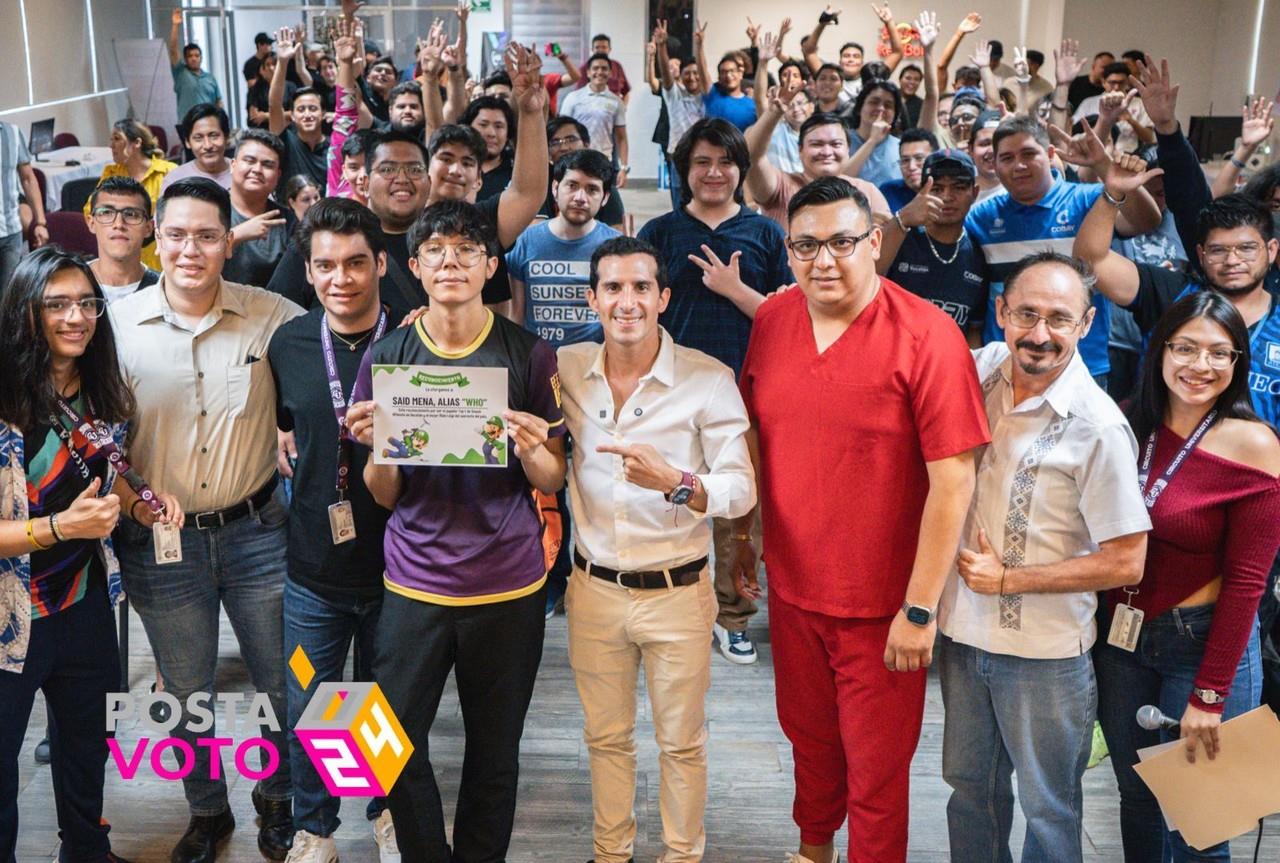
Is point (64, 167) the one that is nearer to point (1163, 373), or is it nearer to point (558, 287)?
point (558, 287)

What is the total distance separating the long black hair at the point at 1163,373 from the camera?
7.43ft

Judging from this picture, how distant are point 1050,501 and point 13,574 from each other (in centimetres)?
218

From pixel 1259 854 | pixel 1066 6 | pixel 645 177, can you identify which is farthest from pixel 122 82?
pixel 1259 854

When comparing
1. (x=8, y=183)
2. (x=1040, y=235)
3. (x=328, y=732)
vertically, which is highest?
(x=8, y=183)

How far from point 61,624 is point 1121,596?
2327mm

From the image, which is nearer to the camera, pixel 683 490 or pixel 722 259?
pixel 683 490


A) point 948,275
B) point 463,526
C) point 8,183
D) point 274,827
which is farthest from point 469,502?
point 8,183

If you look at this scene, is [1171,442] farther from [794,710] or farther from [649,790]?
[649,790]

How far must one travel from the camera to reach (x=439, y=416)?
231 centimetres

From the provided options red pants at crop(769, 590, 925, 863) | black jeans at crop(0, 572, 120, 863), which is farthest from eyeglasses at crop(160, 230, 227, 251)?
red pants at crop(769, 590, 925, 863)

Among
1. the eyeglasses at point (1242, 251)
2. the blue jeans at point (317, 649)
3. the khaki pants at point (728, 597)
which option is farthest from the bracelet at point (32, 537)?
the eyeglasses at point (1242, 251)

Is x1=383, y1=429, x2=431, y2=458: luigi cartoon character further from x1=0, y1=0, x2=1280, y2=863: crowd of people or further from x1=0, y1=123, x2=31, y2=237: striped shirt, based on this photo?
x1=0, y1=123, x2=31, y2=237: striped shirt

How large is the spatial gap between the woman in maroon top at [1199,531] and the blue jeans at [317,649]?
1.72 meters

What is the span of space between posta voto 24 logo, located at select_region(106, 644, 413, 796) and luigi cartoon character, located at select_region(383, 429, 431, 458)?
0.58m
